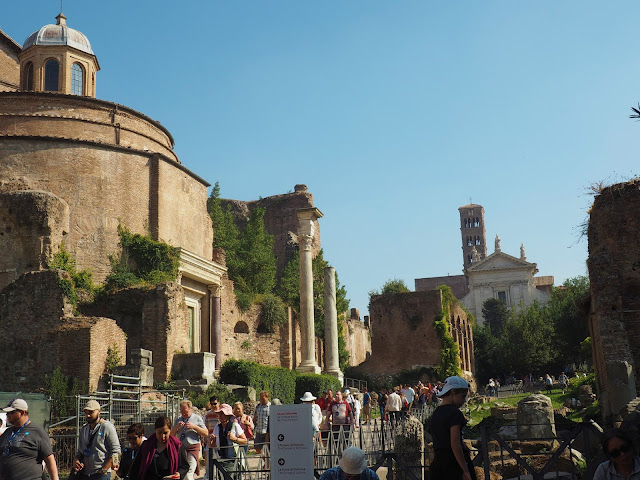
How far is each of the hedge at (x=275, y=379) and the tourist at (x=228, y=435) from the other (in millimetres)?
15191

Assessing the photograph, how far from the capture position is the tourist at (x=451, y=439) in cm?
631

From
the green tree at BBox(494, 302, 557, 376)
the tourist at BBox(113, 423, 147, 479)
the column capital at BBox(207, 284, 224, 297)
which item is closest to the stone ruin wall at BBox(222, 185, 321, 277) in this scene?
the column capital at BBox(207, 284, 224, 297)

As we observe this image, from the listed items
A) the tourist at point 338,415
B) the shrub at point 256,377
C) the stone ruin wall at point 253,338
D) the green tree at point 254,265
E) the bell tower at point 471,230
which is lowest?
the tourist at point 338,415

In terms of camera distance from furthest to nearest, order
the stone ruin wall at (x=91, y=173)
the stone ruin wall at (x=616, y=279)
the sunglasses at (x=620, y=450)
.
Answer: the stone ruin wall at (x=91, y=173)
the stone ruin wall at (x=616, y=279)
the sunglasses at (x=620, y=450)

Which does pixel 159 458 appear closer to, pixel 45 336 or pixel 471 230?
pixel 45 336

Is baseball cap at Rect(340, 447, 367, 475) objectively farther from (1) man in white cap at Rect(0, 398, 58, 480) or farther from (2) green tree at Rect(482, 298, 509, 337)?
(2) green tree at Rect(482, 298, 509, 337)

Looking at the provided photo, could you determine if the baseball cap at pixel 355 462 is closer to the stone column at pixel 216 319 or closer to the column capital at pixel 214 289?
the stone column at pixel 216 319

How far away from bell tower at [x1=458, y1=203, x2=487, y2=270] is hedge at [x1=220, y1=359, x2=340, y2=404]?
101 meters

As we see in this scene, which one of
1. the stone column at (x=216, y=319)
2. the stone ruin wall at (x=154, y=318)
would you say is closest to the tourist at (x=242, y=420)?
the stone ruin wall at (x=154, y=318)

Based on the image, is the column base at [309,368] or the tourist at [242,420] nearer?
the tourist at [242,420]

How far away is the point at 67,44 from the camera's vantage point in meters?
33.4

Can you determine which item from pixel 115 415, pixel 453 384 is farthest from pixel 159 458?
pixel 115 415

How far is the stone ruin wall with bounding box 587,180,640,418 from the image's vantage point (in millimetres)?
15164

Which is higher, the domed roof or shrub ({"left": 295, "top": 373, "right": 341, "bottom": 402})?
the domed roof
